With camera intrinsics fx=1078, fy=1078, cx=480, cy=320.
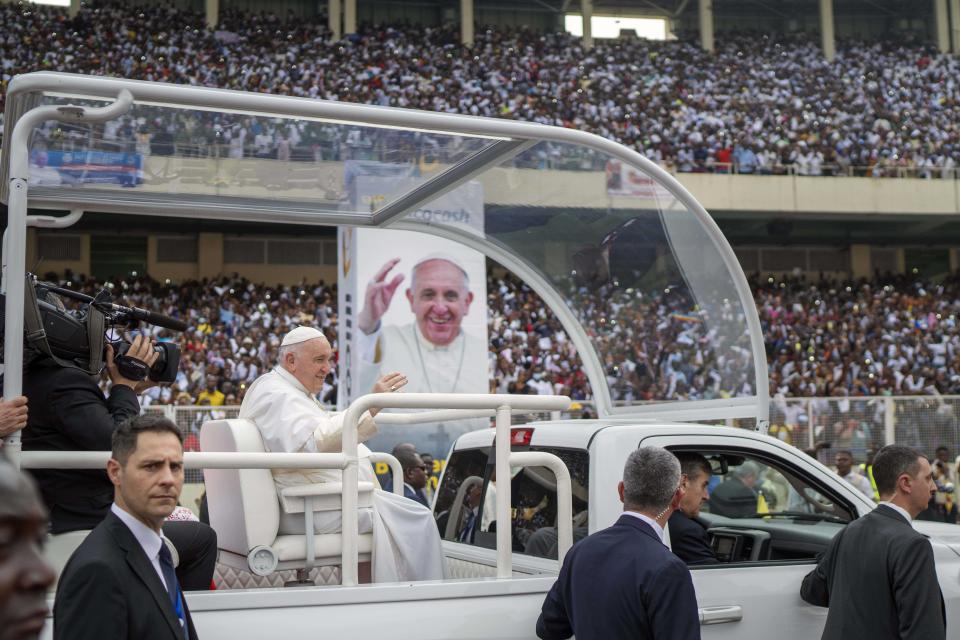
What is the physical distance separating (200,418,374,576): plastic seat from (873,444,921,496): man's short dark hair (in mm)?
1889

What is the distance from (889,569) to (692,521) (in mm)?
828

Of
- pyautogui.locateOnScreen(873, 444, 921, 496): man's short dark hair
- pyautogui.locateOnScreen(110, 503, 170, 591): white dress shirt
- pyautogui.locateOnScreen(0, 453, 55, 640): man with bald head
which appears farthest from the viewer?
pyautogui.locateOnScreen(873, 444, 921, 496): man's short dark hair

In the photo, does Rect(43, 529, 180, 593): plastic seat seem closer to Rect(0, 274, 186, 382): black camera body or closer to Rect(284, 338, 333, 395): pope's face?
Rect(0, 274, 186, 382): black camera body

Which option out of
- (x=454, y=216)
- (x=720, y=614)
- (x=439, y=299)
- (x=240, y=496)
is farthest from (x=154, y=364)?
(x=439, y=299)

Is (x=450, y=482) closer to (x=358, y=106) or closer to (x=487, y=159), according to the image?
(x=487, y=159)

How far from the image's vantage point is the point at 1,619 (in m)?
0.88

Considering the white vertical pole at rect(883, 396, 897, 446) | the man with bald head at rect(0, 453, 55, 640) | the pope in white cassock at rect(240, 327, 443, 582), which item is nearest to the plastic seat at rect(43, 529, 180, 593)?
the pope in white cassock at rect(240, 327, 443, 582)

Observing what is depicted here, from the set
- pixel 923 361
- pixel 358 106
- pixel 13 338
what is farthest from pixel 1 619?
pixel 923 361

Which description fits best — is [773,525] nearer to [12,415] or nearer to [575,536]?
[575,536]

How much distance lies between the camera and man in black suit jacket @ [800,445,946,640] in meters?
3.63

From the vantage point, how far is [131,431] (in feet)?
8.82

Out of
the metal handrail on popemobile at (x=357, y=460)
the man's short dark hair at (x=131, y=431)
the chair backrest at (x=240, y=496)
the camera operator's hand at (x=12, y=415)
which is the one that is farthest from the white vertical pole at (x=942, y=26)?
the man's short dark hair at (x=131, y=431)

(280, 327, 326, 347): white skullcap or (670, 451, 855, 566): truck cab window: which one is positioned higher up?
(280, 327, 326, 347): white skullcap

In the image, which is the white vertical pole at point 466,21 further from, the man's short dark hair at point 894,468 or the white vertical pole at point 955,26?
the man's short dark hair at point 894,468
